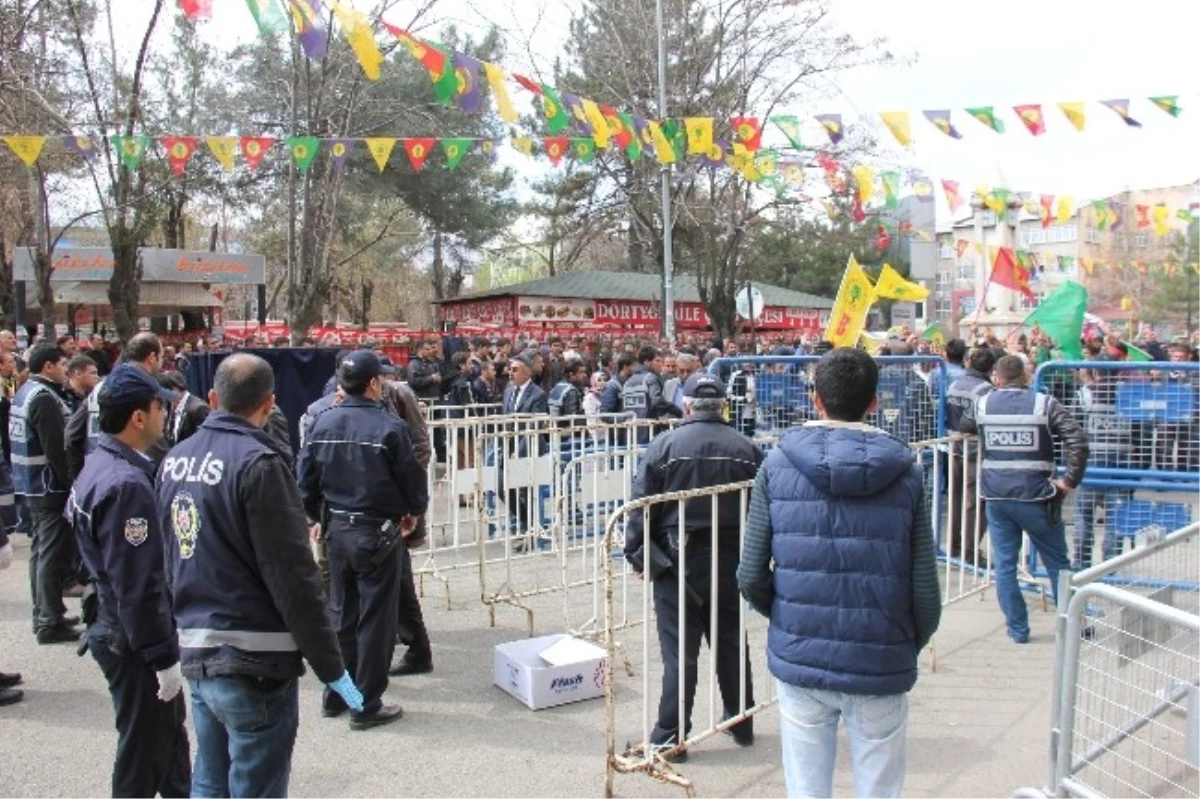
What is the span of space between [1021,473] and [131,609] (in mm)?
5129

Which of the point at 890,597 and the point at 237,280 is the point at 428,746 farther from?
the point at 237,280

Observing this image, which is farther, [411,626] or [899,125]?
[899,125]

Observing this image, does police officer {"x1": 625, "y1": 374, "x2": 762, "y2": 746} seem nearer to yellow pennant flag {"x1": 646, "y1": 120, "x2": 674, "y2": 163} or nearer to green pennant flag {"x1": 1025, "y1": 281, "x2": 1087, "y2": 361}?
green pennant flag {"x1": 1025, "y1": 281, "x2": 1087, "y2": 361}

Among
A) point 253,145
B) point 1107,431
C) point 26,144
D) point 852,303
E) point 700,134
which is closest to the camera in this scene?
point 1107,431

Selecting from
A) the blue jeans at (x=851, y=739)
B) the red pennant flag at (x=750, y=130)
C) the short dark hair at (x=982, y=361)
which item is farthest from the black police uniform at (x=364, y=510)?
the red pennant flag at (x=750, y=130)

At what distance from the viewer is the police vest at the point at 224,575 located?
9.71 ft

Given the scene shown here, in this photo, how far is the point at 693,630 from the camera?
14.8ft

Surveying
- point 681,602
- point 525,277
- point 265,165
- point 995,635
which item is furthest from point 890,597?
point 525,277

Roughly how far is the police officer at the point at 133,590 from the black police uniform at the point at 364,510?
120cm

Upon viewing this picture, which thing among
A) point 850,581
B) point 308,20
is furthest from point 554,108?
point 850,581

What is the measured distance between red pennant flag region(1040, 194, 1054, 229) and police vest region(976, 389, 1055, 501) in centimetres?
1479

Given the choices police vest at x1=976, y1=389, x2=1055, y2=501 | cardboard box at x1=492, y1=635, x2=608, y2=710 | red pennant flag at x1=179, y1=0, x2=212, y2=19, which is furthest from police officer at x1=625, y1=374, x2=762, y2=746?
red pennant flag at x1=179, y1=0, x2=212, y2=19

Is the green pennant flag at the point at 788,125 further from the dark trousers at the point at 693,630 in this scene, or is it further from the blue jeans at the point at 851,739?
the blue jeans at the point at 851,739

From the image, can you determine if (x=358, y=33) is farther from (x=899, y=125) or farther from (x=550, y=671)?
(x=899, y=125)
